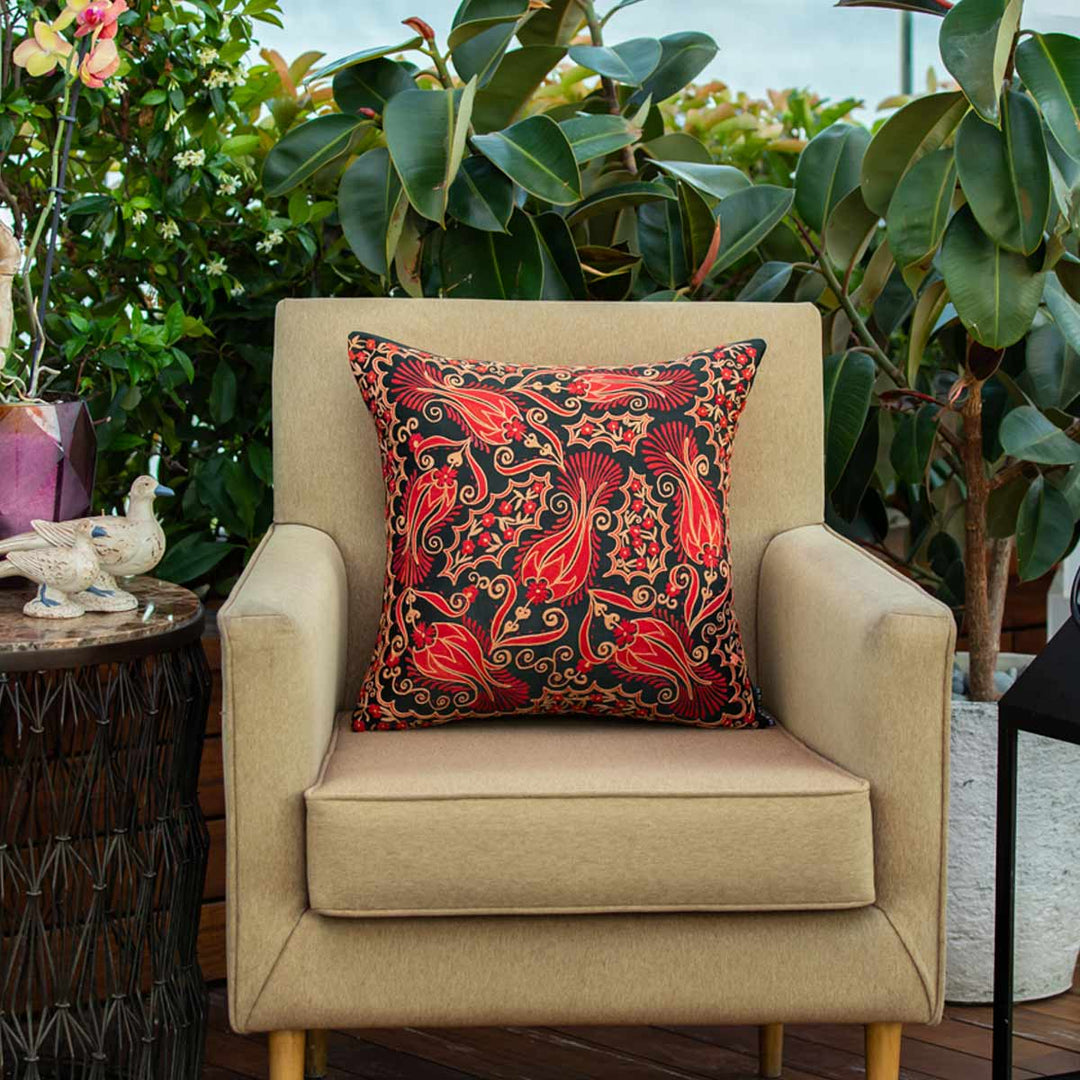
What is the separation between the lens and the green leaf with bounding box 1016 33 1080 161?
1.65 metres

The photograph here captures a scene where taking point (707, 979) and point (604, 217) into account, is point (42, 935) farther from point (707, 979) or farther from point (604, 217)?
point (604, 217)

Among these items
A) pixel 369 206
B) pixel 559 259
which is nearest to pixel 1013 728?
pixel 559 259

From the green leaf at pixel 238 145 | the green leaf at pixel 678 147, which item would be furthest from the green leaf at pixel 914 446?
the green leaf at pixel 238 145

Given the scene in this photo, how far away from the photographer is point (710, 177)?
6.65 ft

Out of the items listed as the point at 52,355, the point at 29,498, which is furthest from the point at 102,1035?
the point at 52,355

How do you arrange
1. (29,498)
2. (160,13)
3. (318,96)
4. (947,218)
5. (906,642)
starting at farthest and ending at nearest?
(318,96), (160,13), (947,218), (29,498), (906,642)

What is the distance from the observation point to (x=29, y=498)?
163cm

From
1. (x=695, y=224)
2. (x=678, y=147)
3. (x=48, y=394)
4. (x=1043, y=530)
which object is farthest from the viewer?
(x=678, y=147)

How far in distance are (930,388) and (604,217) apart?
0.60 meters

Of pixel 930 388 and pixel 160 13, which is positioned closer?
pixel 160 13

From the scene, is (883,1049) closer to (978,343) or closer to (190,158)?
(978,343)

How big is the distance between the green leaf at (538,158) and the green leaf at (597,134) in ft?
0.20

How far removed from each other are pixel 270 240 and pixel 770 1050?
A: 1277 mm

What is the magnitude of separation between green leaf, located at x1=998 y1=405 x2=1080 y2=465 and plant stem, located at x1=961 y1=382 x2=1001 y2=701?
0.12 meters
